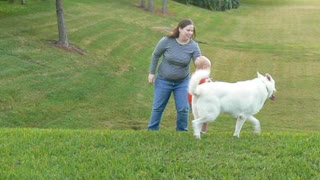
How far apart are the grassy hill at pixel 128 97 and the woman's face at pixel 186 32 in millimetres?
1509

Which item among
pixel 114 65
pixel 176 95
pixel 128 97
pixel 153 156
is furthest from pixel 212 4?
pixel 153 156

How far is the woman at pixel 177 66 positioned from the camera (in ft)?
26.2

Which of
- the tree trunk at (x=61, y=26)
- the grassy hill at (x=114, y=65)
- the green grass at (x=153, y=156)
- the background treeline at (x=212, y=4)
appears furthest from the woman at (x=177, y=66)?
the background treeline at (x=212, y=4)

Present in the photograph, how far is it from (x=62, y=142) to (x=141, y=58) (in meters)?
17.6

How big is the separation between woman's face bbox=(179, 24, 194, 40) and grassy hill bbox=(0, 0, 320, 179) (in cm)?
151

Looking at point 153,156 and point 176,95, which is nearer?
point 153,156

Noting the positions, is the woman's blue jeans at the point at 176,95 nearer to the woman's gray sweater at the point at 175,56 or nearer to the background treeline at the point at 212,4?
the woman's gray sweater at the point at 175,56

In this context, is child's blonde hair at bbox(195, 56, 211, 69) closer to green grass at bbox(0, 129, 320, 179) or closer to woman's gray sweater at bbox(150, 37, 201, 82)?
woman's gray sweater at bbox(150, 37, 201, 82)

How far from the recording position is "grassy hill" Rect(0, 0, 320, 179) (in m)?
5.97

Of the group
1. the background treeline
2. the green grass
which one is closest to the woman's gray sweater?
the green grass

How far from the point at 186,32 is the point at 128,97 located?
31.3 feet

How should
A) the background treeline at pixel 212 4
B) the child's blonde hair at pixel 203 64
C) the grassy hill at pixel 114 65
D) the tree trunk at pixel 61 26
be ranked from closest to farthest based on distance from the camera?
the child's blonde hair at pixel 203 64, the grassy hill at pixel 114 65, the tree trunk at pixel 61 26, the background treeline at pixel 212 4

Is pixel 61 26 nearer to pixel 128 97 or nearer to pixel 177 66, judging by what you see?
pixel 128 97

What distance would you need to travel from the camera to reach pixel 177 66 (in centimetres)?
821
